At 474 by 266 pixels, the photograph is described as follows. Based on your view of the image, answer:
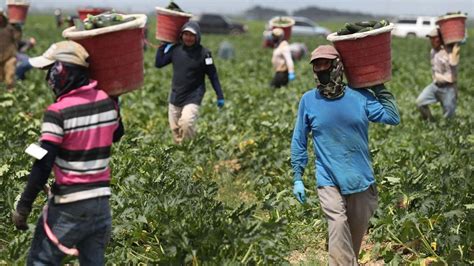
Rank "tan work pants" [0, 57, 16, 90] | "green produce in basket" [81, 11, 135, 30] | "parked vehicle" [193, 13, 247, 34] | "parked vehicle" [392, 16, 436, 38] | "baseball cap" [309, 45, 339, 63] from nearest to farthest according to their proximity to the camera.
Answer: "green produce in basket" [81, 11, 135, 30] → "baseball cap" [309, 45, 339, 63] → "tan work pants" [0, 57, 16, 90] → "parked vehicle" [193, 13, 247, 34] → "parked vehicle" [392, 16, 436, 38]

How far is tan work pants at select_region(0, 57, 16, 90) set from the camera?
11688 millimetres

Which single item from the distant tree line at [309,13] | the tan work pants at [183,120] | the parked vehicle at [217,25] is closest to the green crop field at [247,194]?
the tan work pants at [183,120]

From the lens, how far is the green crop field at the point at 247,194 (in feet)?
13.7

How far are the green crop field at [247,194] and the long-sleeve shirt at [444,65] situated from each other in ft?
2.01

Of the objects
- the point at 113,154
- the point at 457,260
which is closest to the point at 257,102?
the point at 113,154

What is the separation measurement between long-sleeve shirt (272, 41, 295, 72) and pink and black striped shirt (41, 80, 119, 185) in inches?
323

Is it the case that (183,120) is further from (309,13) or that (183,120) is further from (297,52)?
(309,13)

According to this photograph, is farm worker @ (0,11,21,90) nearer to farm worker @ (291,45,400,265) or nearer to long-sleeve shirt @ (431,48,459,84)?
long-sleeve shirt @ (431,48,459,84)

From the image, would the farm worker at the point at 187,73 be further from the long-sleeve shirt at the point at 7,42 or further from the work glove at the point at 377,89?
the long-sleeve shirt at the point at 7,42

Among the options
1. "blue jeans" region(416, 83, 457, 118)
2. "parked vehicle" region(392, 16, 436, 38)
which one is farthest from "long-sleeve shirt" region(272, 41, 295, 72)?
"parked vehicle" region(392, 16, 436, 38)

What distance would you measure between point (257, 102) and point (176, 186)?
6633 mm

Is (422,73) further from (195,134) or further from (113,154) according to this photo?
(113,154)

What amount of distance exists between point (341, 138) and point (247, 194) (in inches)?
113

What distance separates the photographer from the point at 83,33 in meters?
3.53
